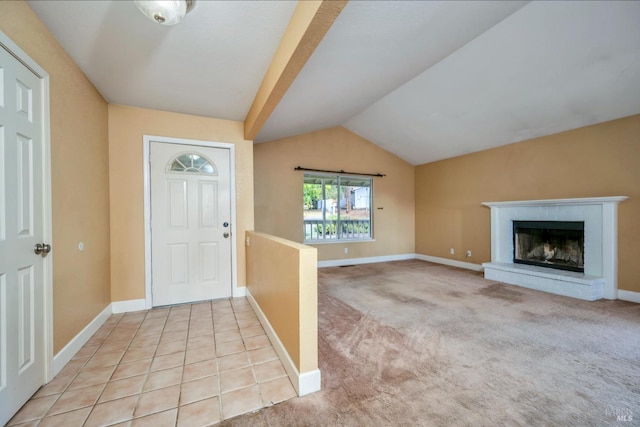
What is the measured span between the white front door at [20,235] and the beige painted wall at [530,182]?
6.10m

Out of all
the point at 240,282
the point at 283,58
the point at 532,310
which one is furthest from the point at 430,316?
the point at 283,58

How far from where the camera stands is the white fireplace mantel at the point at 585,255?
325 cm

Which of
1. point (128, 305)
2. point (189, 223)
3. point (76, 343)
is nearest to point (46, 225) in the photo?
point (76, 343)

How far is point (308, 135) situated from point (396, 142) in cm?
204

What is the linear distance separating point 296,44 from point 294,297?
167 centimetres

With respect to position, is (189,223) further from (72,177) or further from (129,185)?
(72,177)

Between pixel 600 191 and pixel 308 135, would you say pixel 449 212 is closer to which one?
pixel 600 191

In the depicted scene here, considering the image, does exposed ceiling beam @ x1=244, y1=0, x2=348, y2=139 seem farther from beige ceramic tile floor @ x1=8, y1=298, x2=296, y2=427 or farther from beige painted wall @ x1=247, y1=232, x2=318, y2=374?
beige ceramic tile floor @ x1=8, y1=298, x2=296, y2=427

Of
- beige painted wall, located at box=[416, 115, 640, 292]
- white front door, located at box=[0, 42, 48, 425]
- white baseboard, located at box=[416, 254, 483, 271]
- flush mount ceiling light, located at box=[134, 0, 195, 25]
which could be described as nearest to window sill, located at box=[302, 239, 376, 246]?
white baseboard, located at box=[416, 254, 483, 271]

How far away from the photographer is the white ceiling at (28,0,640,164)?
5.63 ft

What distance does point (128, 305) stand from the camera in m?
2.85

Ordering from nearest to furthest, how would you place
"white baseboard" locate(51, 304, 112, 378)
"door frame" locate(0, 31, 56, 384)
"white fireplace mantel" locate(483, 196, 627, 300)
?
"door frame" locate(0, 31, 56, 384) < "white baseboard" locate(51, 304, 112, 378) < "white fireplace mantel" locate(483, 196, 627, 300)

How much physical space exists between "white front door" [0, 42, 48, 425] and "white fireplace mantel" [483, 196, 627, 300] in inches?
220

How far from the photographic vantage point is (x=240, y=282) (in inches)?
132
